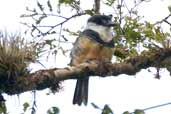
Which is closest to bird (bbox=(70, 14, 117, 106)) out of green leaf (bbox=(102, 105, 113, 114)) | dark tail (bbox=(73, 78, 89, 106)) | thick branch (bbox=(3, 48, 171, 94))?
dark tail (bbox=(73, 78, 89, 106))

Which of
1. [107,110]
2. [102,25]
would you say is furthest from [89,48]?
[107,110]

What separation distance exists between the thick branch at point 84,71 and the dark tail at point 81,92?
119 cm

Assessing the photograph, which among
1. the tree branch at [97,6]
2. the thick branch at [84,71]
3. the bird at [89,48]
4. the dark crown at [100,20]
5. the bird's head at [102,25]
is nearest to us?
the thick branch at [84,71]

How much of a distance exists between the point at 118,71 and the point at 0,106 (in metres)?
0.98

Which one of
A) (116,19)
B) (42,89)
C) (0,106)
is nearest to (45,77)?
(42,89)

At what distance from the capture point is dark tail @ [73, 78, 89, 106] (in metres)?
5.59

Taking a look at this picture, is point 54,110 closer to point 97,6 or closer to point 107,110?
point 107,110

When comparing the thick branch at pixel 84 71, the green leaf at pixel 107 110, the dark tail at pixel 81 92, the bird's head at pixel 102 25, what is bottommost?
the dark tail at pixel 81 92

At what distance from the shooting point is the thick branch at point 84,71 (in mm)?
4023

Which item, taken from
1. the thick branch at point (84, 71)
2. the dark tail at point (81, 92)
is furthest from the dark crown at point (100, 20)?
the thick branch at point (84, 71)

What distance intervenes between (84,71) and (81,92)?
2.04m

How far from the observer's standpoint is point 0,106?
3707 millimetres

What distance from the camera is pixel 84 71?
4.11 meters

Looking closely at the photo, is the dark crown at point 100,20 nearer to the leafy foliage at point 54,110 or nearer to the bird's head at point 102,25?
the bird's head at point 102,25
